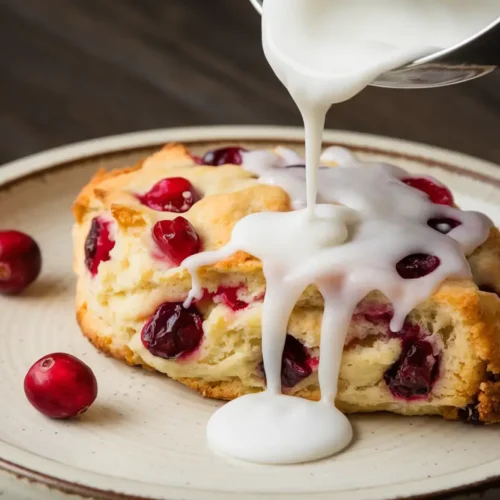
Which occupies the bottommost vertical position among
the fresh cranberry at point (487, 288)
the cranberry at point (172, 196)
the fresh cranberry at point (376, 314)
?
the fresh cranberry at point (487, 288)

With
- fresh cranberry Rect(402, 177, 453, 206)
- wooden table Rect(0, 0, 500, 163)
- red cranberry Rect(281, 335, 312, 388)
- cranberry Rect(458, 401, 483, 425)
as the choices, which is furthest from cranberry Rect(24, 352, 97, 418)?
wooden table Rect(0, 0, 500, 163)

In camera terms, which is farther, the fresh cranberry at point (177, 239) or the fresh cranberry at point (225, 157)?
the fresh cranberry at point (225, 157)

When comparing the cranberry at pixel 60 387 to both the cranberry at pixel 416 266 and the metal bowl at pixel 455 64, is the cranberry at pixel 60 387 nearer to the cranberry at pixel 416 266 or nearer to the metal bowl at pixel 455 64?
the cranberry at pixel 416 266

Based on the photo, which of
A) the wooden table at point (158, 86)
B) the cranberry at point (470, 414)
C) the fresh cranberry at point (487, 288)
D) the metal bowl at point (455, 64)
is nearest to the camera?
the metal bowl at point (455, 64)

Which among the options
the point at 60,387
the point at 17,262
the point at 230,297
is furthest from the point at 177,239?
the point at 17,262

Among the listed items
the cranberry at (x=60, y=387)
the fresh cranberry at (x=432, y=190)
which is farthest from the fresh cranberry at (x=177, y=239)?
the fresh cranberry at (x=432, y=190)

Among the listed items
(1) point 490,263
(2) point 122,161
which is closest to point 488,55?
(1) point 490,263

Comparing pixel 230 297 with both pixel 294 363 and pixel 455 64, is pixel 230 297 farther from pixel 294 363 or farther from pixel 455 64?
pixel 455 64

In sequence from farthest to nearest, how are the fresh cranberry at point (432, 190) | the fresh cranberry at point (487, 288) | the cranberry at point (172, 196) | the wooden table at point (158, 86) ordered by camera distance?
the wooden table at point (158, 86), the fresh cranberry at point (432, 190), the cranberry at point (172, 196), the fresh cranberry at point (487, 288)
